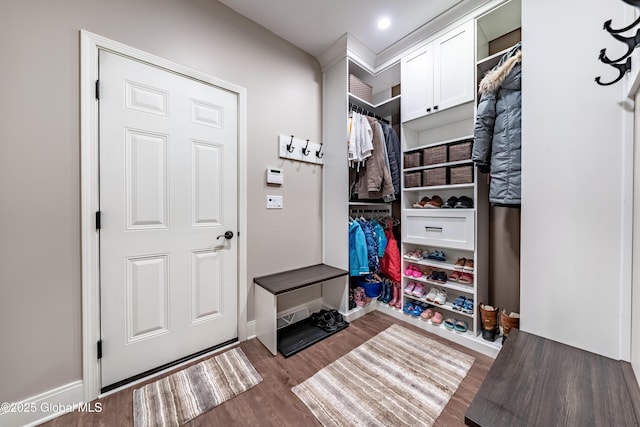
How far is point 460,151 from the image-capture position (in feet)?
6.27

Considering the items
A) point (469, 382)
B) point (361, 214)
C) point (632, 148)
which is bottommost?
point (469, 382)

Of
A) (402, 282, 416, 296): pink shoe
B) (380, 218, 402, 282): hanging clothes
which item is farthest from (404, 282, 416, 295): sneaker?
(380, 218, 402, 282): hanging clothes

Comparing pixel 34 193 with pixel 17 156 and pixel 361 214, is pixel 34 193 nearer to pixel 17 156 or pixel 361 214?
pixel 17 156

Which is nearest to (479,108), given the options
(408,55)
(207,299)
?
(408,55)

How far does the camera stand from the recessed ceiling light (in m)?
1.99

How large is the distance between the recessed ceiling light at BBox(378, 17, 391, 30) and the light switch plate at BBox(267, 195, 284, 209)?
1.79 m

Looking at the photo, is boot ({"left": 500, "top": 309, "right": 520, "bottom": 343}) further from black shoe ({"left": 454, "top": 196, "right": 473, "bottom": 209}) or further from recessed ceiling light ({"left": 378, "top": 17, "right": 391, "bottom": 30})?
recessed ceiling light ({"left": 378, "top": 17, "right": 391, "bottom": 30})

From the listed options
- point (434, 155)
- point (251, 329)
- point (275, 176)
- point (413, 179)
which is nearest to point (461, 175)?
point (434, 155)

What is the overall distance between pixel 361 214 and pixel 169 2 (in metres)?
2.44

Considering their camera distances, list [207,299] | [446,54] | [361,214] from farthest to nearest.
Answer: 1. [361,214]
2. [446,54]
3. [207,299]

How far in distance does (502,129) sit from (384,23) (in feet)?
4.53

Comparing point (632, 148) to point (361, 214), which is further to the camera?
point (361, 214)

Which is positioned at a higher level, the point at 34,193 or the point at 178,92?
the point at 178,92

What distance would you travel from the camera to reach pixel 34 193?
121 centimetres
